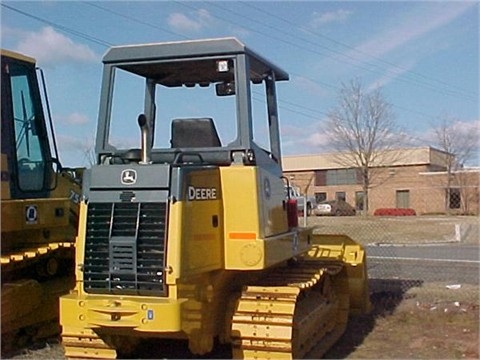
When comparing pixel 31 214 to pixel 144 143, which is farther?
pixel 31 214

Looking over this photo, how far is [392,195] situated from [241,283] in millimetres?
45183

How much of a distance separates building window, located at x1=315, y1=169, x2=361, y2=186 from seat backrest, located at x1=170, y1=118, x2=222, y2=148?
46269mm

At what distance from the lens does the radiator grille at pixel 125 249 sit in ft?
16.4

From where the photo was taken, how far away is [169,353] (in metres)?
6.45

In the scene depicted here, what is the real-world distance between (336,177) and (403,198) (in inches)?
350

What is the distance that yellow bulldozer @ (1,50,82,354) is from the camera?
6762 millimetres

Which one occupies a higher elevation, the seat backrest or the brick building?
the brick building

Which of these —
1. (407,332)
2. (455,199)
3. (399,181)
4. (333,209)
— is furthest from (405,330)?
(399,181)

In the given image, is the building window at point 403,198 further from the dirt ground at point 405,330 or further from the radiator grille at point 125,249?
the radiator grille at point 125,249

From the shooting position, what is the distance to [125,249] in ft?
16.6

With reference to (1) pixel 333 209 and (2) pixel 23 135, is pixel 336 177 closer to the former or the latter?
(1) pixel 333 209

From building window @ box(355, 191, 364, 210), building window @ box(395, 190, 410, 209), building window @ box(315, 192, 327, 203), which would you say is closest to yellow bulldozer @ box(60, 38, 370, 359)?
building window @ box(395, 190, 410, 209)

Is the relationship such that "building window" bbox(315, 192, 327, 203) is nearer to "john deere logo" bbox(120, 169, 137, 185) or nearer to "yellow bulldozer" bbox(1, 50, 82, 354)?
"yellow bulldozer" bbox(1, 50, 82, 354)

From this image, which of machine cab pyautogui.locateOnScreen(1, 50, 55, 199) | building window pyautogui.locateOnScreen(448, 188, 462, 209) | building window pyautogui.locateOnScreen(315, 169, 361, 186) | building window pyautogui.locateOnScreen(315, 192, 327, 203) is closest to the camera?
machine cab pyautogui.locateOnScreen(1, 50, 55, 199)
